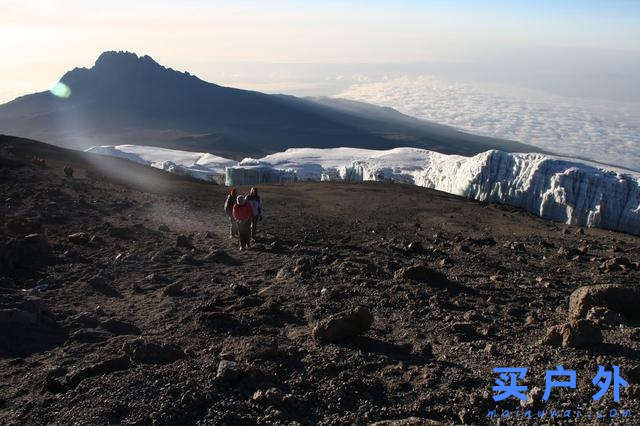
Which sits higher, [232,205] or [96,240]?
[232,205]

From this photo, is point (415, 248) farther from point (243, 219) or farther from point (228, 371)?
point (228, 371)

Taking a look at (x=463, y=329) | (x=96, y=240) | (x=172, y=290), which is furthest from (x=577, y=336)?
(x=96, y=240)

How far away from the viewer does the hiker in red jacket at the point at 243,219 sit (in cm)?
1115

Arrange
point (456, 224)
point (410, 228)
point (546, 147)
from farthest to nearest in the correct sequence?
1. point (546, 147)
2. point (456, 224)
3. point (410, 228)

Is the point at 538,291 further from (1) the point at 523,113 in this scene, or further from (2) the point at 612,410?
(1) the point at 523,113

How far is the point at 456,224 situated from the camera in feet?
49.6

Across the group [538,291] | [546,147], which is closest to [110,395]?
[538,291]

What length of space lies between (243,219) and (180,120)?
114290 mm

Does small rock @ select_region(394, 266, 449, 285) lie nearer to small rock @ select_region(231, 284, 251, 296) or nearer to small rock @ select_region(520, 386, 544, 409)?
small rock @ select_region(231, 284, 251, 296)

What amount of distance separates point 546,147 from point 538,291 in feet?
365

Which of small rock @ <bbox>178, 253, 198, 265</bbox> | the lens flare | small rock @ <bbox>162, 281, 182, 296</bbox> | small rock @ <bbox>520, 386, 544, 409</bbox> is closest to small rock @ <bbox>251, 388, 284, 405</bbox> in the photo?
small rock @ <bbox>520, 386, 544, 409</bbox>

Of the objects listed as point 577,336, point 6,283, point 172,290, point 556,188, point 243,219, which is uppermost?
point 577,336

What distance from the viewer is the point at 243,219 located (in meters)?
11.3

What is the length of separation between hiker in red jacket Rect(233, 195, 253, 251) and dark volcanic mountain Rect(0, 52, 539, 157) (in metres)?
88.3
